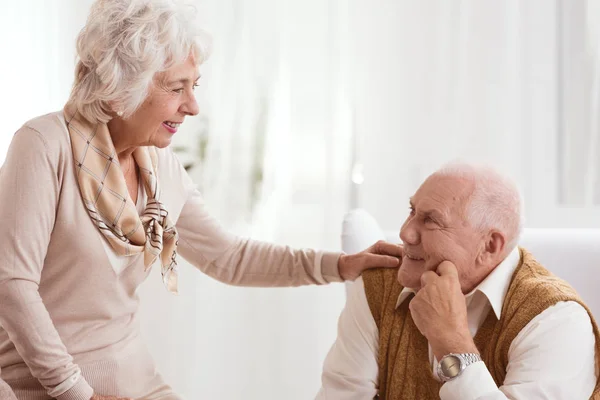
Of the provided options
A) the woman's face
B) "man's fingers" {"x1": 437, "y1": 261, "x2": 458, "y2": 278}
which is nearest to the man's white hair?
"man's fingers" {"x1": 437, "y1": 261, "x2": 458, "y2": 278}

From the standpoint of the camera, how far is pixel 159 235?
1885 millimetres

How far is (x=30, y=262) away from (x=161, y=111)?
0.46 meters

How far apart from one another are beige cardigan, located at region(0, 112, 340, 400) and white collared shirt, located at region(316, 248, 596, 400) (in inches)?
20.4

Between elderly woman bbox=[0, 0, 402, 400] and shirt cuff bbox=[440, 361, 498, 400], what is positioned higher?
elderly woman bbox=[0, 0, 402, 400]

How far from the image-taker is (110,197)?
179 cm

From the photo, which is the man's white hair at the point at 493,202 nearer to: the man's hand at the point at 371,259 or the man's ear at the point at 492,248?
the man's ear at the point at 492,248

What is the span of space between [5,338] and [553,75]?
239 centimetres

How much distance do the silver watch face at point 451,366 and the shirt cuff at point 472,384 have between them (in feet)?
0.05

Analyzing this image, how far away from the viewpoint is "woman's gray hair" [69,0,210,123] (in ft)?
5.71

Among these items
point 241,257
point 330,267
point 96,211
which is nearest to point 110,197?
point 96,211

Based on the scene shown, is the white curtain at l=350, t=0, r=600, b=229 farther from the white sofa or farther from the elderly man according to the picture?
the elderly man

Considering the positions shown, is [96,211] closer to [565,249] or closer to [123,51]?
[123,51]

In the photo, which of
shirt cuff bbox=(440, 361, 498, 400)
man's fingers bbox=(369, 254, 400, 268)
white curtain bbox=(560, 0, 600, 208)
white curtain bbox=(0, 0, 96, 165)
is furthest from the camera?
white curtain bbox=(0, 0, 96, 165)

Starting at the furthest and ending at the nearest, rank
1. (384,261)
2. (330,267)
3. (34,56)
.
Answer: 1. (34,56)
2. (330,267)
3. (384,261)
